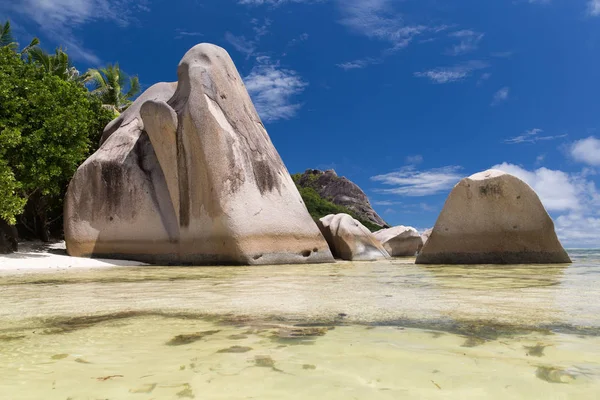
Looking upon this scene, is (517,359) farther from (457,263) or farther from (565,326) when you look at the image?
(457,263)

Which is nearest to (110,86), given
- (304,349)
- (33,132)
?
(33,132)

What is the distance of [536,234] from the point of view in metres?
8.52

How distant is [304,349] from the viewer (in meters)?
1.79

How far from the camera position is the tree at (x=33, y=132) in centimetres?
1065

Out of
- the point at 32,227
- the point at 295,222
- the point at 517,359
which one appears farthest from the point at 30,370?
the point at 32,227

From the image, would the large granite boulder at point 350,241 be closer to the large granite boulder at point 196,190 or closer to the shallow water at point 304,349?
the large granite boulder at point 196,190

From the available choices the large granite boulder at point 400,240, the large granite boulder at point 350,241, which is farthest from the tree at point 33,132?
the large granite boulder at point 400,240

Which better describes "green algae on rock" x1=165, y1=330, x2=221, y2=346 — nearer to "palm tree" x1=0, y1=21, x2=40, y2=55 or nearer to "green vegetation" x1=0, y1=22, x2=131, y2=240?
"green vegetation" x1=0, y1=22, x2=131, y2=240

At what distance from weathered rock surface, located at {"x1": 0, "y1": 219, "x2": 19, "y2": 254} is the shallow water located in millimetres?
9590

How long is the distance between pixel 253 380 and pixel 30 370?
31.8 inches

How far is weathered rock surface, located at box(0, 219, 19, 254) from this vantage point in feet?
36.9

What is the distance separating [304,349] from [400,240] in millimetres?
16491

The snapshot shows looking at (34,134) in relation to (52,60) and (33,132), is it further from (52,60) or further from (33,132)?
(52,60)

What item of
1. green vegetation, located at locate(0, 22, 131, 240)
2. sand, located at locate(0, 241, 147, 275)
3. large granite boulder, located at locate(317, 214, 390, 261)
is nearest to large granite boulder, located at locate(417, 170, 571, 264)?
large granite boulder, located at locate(317, 214, 390, 261)
